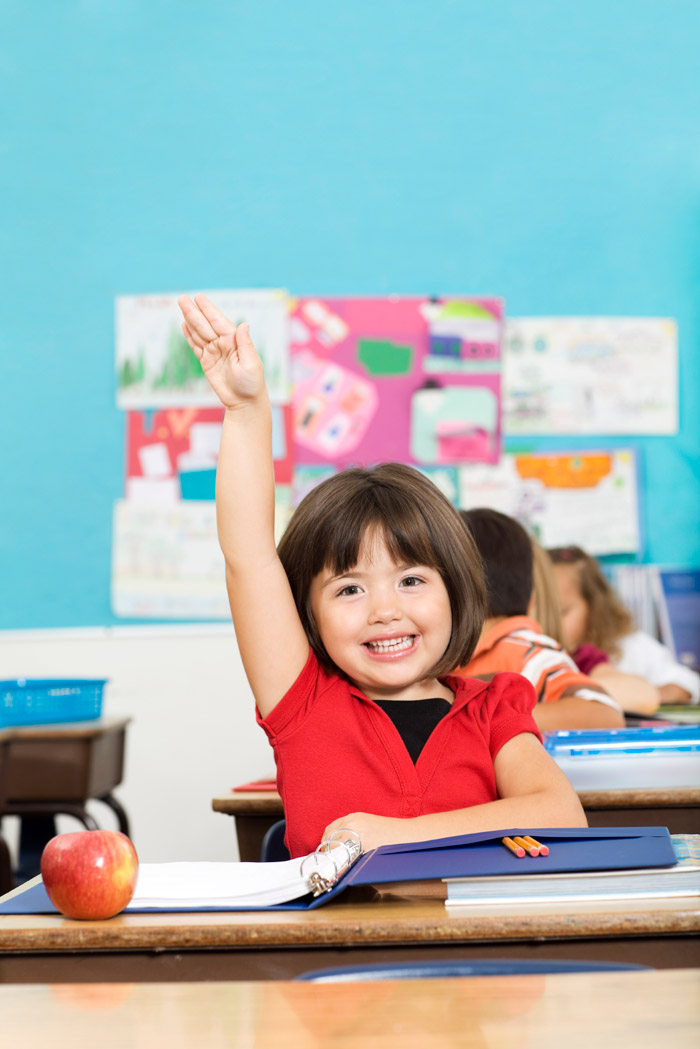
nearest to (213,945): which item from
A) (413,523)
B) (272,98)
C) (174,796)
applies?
(413,523)

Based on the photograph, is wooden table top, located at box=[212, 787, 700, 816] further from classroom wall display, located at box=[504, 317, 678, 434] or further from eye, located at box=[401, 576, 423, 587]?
classroom wall display, located at box=[504, 317, 678, 434]

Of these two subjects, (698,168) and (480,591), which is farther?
(698,168)

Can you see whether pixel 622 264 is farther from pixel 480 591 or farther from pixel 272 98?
pixel 480 591

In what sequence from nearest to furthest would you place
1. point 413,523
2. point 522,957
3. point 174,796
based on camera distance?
point 522,957
point 413,523
point 174,796

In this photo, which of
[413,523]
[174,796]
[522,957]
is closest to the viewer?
[522,957]

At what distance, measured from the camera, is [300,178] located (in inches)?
147

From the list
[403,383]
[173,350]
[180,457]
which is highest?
[173,350]

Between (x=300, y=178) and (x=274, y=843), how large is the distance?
111 inches

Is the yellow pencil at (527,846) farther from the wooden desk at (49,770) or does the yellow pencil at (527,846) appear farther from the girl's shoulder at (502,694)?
the wooden desk at (49,770)

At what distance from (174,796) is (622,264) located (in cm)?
231

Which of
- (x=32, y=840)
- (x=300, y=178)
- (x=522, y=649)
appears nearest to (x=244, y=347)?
(x=522, y=649)

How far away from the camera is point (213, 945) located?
0.70 meters

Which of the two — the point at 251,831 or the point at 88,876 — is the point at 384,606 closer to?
the point at 251,831

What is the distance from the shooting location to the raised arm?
1131 mm
